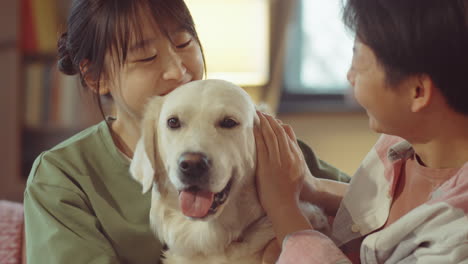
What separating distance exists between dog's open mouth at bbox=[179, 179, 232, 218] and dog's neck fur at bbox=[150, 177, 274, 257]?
8cm

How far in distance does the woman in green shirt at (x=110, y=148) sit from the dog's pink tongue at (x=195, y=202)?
0.63ft

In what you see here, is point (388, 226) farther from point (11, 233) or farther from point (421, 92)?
point (11, 233)

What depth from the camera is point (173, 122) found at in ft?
3.76

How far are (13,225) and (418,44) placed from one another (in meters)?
1.07

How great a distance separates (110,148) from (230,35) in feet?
4.68

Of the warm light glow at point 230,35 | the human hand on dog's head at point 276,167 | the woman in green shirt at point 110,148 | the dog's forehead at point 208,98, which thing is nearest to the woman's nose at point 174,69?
the woman in green shirt at point 110,148

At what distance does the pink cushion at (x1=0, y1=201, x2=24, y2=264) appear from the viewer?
4.59 feet

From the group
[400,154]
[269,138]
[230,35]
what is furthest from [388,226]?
[230,35]

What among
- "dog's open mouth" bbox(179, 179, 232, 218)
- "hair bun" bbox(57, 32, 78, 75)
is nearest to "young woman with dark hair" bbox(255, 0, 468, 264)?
"dog's open mouth" bbox(179, 179, 232, 218)

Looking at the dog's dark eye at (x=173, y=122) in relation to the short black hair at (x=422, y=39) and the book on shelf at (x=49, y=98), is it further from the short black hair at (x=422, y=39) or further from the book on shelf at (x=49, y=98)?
the book on shelf at (x=49, y=98)

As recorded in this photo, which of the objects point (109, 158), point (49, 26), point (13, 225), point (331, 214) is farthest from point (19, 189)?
point (331, 214)

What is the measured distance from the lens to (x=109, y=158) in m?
1.31

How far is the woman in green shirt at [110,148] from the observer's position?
46.1 inches

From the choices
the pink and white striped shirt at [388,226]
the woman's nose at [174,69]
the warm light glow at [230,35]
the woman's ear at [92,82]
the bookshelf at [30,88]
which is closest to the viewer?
the pink and white striped shirt at [388,226]
